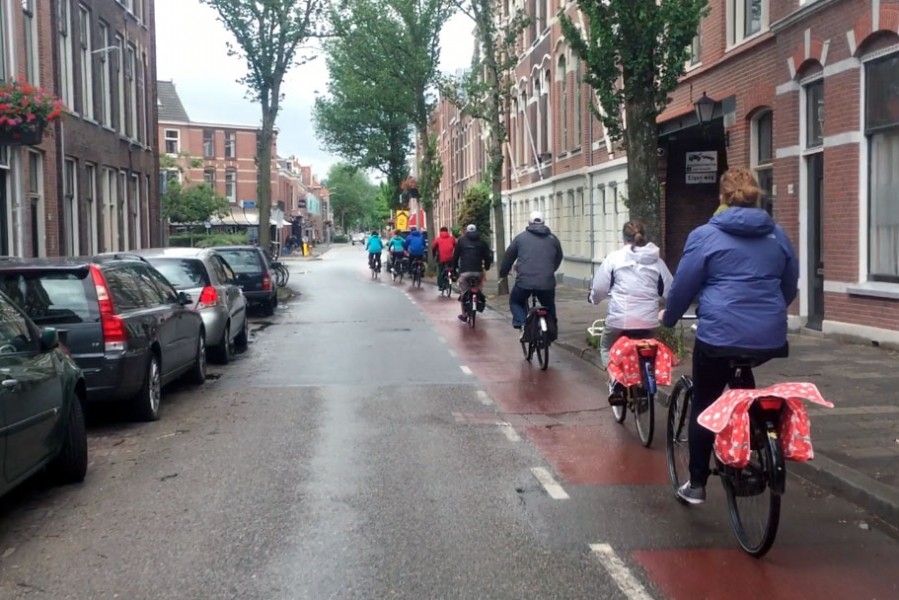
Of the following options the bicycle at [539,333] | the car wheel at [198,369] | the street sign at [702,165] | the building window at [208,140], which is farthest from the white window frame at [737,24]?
the building window at [208,140]

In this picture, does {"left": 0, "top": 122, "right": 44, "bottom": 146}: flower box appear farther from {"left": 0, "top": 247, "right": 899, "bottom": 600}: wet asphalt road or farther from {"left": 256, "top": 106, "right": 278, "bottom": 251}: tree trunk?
{"left": 256, "top": 106, "right": 278, "bottom": 251}: tree trunk

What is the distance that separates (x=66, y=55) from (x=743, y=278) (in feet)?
75.9

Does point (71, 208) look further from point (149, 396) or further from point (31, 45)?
point (149, 396)

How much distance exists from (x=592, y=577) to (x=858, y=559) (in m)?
1.46

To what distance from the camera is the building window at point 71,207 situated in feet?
82.3

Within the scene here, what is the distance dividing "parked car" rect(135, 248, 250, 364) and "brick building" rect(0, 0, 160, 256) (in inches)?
259

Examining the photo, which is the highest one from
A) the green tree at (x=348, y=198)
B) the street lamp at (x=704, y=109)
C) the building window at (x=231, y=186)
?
the green tree at (x=348, y=198)

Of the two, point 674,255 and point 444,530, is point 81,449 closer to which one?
point 444,530

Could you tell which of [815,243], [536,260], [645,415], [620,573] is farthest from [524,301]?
[620,573]

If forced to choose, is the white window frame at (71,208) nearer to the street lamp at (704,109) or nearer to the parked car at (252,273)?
the parked car at (252,273)

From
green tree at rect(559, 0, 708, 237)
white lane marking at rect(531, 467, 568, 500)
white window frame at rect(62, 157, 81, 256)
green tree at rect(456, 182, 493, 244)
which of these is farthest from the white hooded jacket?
green tree at rect(456, 182, 493, 244)

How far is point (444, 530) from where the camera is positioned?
601 cm

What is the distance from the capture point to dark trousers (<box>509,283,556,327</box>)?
13094 millimetres

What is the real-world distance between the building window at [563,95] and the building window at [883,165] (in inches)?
807
